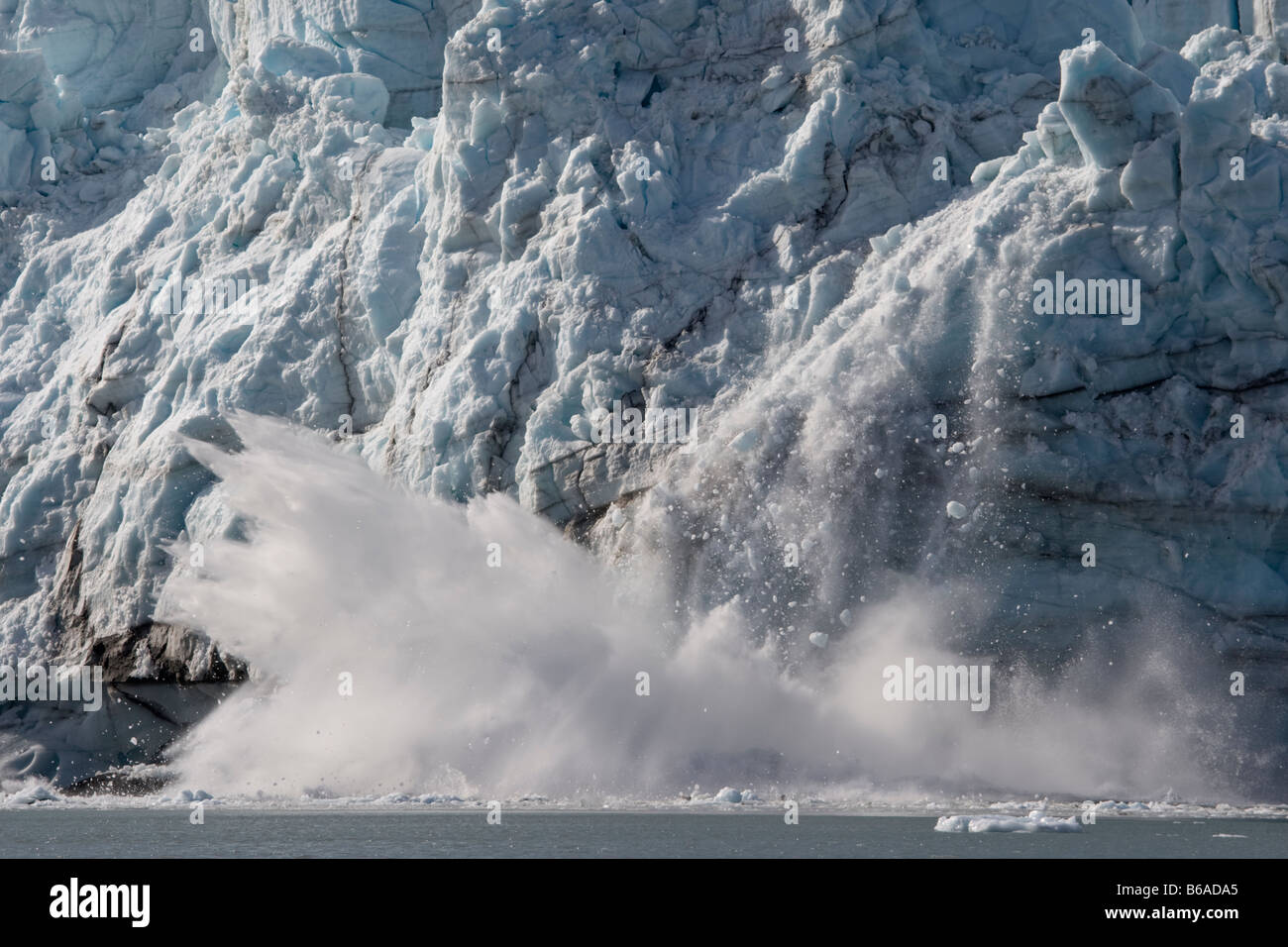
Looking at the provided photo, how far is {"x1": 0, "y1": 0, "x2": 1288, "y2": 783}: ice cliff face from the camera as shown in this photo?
29.6 meters

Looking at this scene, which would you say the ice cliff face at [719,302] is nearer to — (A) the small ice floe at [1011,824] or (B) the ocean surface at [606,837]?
(B) the ocean surface at [606,837]

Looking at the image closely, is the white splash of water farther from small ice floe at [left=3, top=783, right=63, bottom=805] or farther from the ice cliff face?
small ice floe at [left=3, top=783, right=63, bottom=805]

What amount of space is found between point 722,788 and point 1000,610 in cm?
494

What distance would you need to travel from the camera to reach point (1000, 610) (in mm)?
29562

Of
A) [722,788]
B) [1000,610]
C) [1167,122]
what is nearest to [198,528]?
[722,788]

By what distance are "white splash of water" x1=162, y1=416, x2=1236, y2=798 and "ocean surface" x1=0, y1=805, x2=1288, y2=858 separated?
1.25 metres

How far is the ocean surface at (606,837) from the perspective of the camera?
76.3 ft

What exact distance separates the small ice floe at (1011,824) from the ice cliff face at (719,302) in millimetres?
4621

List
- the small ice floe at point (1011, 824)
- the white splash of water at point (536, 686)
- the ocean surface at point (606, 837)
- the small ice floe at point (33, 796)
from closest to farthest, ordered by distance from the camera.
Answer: the ocean surface at point (606, 837)
the small ice floe at point (1011, 824)
the white splash of water at point (536, 686)
the small ice floe at point (33, 796)

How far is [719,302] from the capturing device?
33312 mm

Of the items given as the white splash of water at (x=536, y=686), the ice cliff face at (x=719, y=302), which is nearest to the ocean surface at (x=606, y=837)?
the white splash of water at (x=536, y=686)

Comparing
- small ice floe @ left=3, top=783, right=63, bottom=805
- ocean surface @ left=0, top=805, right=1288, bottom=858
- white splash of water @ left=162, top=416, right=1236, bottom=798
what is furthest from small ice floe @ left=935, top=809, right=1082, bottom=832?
small ice floe @ left=3, top=783, right=63, bottom=805

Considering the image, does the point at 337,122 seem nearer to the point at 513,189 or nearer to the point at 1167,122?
the point at 513,189
